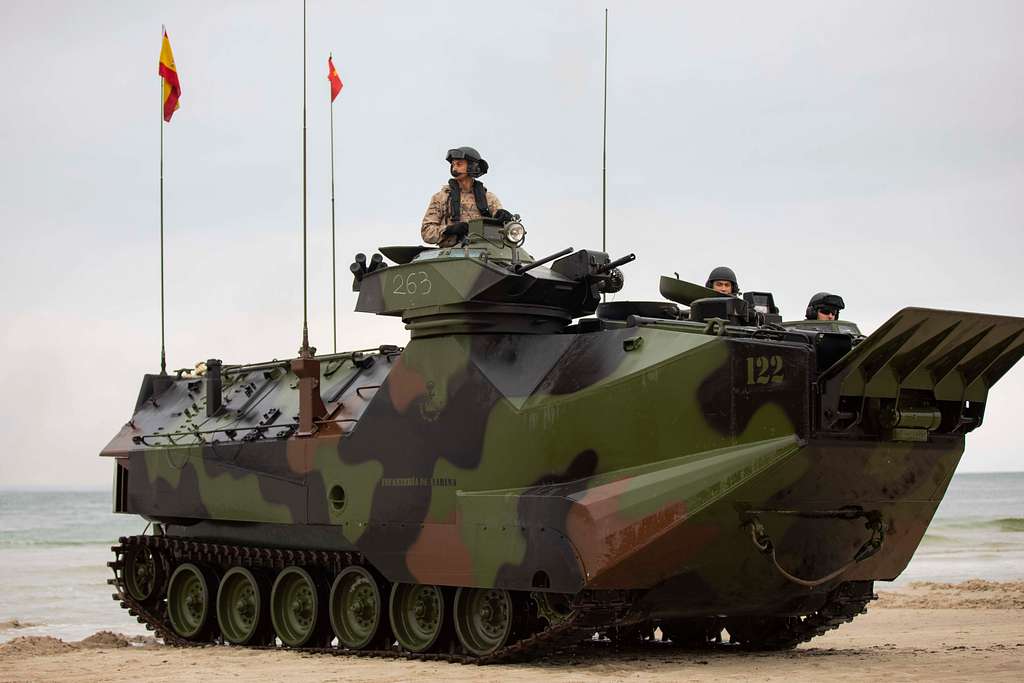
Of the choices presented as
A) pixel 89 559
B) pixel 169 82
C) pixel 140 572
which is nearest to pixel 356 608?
pixel 140 572

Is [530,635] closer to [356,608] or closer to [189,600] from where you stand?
[356,608]

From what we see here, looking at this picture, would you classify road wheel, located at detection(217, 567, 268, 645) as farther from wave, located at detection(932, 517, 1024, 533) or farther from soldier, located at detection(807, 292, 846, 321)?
wave, located at detection(932, 517, 1024, 533)

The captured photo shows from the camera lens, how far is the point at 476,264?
15.6m

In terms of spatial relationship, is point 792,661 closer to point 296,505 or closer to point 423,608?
point 423,608

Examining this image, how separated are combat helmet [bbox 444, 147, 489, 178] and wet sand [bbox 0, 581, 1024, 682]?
17.3 feet

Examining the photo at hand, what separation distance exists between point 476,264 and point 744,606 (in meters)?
4.15

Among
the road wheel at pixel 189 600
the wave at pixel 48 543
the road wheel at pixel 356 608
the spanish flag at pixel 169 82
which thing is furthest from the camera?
the wave at pixel 48 543

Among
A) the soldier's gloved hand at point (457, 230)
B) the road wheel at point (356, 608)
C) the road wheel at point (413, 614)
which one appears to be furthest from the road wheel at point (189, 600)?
the soldier's gloved hand at point (457, 230)

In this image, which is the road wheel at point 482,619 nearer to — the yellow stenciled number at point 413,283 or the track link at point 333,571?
the track link at point 333,571

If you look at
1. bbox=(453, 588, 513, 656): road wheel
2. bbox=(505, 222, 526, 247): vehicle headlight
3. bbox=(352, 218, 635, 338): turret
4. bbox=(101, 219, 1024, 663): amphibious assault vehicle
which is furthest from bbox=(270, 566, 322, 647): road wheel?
bbox=(505, 222, 526, 247): vehicle headlight

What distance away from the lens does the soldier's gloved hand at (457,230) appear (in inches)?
653

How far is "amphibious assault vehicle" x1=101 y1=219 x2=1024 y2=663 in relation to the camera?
1377cm

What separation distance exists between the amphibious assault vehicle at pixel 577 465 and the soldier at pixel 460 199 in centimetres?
67

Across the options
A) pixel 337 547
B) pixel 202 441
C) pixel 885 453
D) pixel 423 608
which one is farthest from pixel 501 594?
pixel 202 441
